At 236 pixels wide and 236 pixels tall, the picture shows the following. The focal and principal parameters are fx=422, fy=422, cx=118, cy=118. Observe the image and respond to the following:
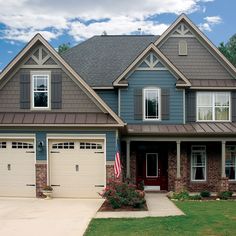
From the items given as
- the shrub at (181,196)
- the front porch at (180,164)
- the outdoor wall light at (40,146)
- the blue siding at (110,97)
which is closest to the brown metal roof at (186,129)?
the front porch at (180,164)

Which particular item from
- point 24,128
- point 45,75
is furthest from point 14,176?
point 45,75

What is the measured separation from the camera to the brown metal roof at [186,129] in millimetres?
20766

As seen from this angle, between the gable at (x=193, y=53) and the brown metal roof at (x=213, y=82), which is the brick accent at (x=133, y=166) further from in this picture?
the gable at (x=193, y=53)

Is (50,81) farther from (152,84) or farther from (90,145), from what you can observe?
(152,84)

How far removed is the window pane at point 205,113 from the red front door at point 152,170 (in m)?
3.09

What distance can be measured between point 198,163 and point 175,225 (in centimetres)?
1123

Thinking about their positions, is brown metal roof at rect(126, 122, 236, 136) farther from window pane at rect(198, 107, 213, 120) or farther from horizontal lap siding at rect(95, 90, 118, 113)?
horizontal lap siding at rect(95, 90, 118, 113)

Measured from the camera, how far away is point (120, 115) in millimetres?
22078

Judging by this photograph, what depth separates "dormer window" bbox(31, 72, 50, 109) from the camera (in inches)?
749

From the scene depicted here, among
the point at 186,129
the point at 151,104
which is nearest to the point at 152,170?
the point at 186,129

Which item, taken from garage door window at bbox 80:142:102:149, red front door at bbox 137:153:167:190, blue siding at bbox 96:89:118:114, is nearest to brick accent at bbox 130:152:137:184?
red front door at bbox 137:153:167:190

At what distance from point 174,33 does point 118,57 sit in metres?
3.63

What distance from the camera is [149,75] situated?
72.1ft

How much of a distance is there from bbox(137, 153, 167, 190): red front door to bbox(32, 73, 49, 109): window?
645cm
